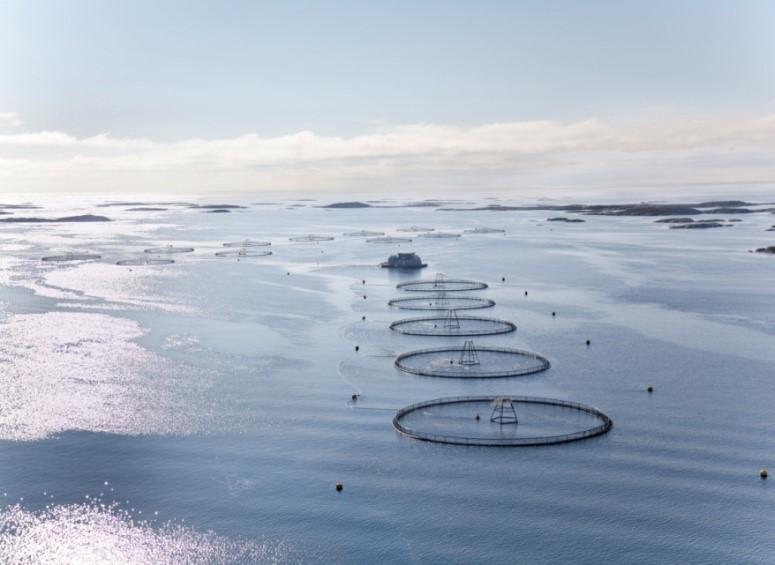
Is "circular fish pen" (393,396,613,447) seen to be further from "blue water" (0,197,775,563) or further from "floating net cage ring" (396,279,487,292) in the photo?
"floating net cage ring" (396,279,487,292)

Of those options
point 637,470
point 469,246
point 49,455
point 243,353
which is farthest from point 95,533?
point 469,246

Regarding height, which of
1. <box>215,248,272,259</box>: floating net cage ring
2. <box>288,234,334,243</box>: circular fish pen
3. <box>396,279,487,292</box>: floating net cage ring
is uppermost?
<box>288,234,334,243</box>: circular fish pen

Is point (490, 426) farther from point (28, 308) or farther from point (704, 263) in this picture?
point (704, 263)

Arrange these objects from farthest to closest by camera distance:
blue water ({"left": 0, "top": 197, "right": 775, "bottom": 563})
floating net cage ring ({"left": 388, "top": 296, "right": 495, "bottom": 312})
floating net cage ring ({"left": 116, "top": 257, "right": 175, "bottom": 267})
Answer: floating net cage ring ({"left": 116, "top": 257, "right": 175, "bottom": 267}) < floating net cage ring ({"left": 388, "top": 296, "right": 495, "bottom": 312}) < blue water ({"left": 0, "top": 197, "right": 775, "bottom": 563})

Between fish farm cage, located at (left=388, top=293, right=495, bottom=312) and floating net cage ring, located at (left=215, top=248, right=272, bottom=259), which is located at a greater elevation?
floating net cage ring, located at (left=215, top=248, right=272, bottom=259)

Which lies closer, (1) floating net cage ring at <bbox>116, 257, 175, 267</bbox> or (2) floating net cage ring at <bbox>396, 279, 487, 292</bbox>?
(2) floating net cage ring at <bbox>396, 279, 487, 292</bbox>

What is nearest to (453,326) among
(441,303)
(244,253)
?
(441,303)

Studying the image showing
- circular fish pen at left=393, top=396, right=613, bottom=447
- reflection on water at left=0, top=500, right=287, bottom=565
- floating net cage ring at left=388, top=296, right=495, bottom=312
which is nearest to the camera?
reflection on water at left=0, top=500, right=287, bottom=565

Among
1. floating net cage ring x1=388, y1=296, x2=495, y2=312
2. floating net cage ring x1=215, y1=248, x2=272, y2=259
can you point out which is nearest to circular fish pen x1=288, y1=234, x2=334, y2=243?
floating net cage ring x1=215, y1=248, x2=272, y2=259
